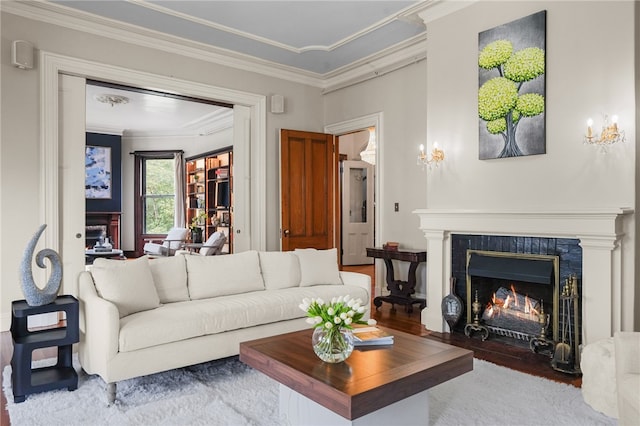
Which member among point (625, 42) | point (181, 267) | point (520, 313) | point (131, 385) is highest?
point (625, 42)

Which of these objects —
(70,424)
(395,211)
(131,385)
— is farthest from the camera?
(395,211)

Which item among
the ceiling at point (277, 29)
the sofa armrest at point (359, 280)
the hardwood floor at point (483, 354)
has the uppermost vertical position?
the ceiling at point (277, 29)

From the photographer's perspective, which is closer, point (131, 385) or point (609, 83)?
point (131, 385)

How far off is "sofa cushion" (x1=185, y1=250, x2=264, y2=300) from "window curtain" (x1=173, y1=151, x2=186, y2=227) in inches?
278

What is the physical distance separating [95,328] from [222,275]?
1.13 meters

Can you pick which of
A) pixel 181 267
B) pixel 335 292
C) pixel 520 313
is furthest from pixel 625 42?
pixel 181 267

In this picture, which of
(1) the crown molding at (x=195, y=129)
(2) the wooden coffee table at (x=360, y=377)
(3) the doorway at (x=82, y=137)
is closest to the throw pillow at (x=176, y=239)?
(1) the crown molding at (x=195, y=129)

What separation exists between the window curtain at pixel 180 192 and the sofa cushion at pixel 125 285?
7.60 m

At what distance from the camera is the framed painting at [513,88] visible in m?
3.61

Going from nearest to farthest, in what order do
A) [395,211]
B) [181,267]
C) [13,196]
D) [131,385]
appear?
[131,385] → [181,267] → [13,196] → [395,211]

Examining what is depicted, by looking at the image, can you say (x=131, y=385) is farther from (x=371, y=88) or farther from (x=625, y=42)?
(x=371, y=88)

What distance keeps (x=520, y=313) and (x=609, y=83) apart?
1966 millimetres

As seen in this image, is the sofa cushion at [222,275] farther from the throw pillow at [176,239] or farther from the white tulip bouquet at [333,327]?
the throw pillow at [176,239]

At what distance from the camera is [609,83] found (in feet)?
10.6
